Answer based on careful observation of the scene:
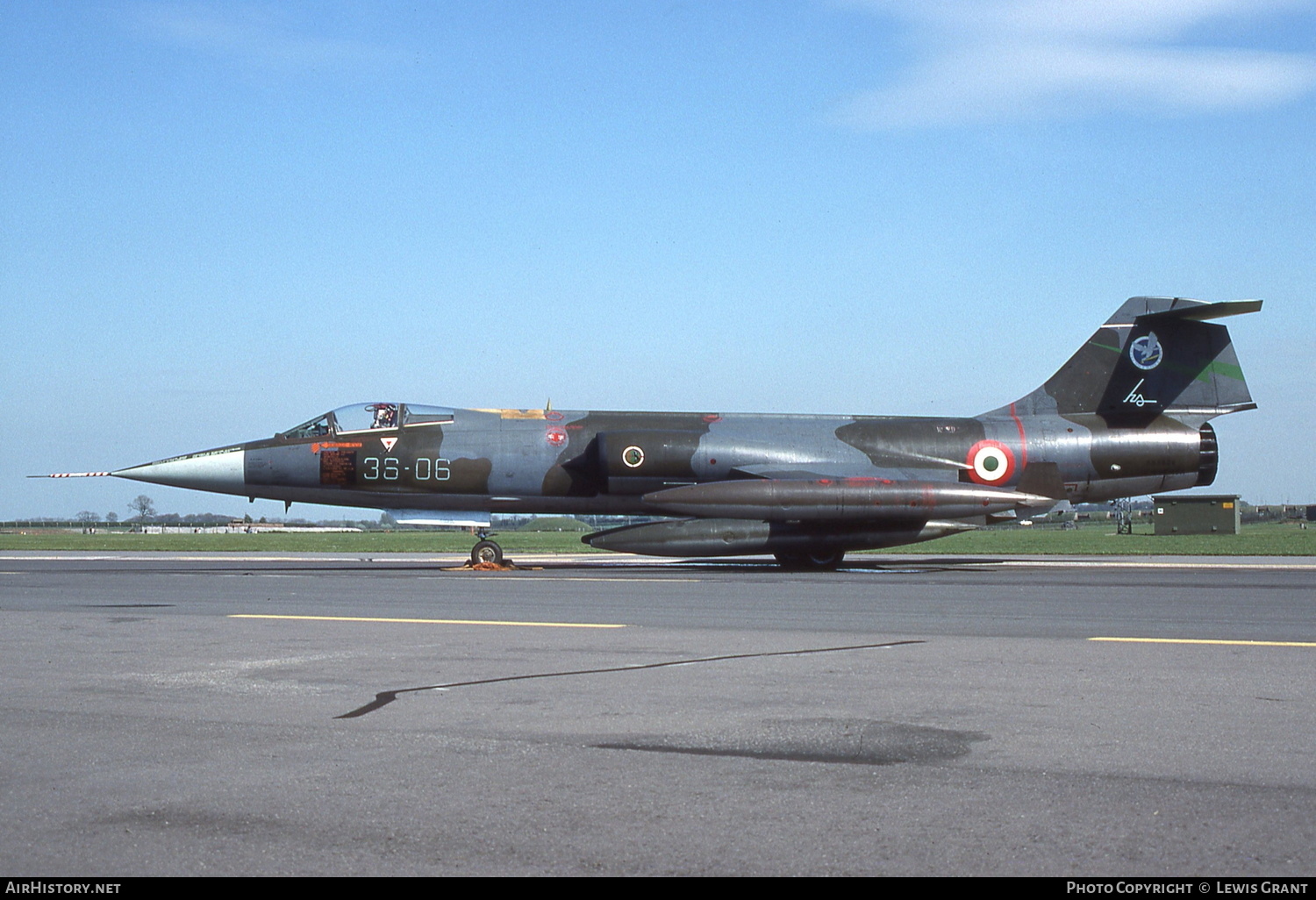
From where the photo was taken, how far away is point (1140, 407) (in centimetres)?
2661

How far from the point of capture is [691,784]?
5.18m

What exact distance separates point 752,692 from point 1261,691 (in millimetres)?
3373

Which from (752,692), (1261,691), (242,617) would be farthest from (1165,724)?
(242,617)

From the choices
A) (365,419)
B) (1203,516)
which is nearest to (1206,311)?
(365,419)

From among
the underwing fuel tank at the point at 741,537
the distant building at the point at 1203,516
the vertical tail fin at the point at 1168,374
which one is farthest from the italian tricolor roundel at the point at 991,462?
the distant building at the point at 1203,516

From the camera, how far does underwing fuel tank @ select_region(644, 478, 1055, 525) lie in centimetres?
2270

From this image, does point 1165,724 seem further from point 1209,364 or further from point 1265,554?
point 1265,554

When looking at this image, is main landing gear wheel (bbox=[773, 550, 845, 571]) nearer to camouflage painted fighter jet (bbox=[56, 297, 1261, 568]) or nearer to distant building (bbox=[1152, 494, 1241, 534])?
camouflage painted fighter jet (bbox=[56, 297, 1261, 568])

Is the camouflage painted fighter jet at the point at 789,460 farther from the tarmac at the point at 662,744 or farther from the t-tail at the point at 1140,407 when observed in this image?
the tarmac at the point at 662,744

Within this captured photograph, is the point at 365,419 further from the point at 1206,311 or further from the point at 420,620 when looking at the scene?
the point at 1206,311

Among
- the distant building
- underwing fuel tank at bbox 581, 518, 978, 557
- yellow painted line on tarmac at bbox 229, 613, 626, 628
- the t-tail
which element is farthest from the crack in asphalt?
the distant building

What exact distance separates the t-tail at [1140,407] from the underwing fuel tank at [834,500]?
11.0 ft

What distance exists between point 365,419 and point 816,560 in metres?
10.4

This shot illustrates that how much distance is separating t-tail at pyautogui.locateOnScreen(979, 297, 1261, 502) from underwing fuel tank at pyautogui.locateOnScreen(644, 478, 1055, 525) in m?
3.34
